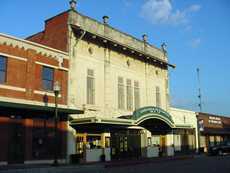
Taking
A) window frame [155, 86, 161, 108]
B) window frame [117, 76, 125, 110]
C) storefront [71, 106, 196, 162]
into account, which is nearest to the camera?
storefront [71, 106, 196, 162]

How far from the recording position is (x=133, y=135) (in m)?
35.6

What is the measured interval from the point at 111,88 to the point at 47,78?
756cm

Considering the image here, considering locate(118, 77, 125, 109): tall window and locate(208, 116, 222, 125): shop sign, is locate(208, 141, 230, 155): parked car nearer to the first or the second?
locate(208, 116, 222, 125): shop sign

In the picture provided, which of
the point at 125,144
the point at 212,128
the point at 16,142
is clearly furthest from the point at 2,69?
the point at 212,128

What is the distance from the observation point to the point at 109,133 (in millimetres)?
31781

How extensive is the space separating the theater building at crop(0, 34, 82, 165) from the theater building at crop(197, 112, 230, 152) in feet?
88.6

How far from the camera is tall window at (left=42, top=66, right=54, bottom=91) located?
89.8 ft

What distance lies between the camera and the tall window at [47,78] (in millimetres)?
27359

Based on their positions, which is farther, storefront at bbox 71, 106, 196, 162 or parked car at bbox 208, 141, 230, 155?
parked car at bbox 208, 141, 230, 155

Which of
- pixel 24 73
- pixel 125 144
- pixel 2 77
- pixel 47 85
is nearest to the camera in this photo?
pixel 2 77

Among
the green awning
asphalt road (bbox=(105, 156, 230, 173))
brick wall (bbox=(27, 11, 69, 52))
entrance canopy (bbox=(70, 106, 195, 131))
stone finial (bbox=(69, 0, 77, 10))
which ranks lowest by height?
asphalt road (bbox=(105, 156, 230, 173))

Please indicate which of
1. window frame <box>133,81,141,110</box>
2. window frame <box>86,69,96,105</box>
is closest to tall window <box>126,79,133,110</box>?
window frame <box>133,81,141,110</box>

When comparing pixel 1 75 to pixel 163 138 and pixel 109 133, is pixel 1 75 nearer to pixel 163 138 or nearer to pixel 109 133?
pixel 109 133

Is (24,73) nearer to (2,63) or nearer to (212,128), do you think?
(2,63)
